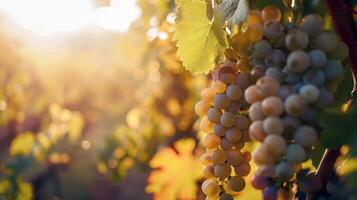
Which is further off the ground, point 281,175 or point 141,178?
point 281,175

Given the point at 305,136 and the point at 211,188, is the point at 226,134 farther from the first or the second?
the point at 305,136

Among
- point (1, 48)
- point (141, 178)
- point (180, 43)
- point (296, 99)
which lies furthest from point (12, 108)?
point (296, 99)

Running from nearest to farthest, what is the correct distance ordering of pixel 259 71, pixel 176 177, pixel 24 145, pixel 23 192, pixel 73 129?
pixel 259 71, pixel 176 177, pixel 23 192, pixel 24 145, pixel 73 129

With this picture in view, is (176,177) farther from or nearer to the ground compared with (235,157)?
nearer to the ground

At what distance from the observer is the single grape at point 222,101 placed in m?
0.77

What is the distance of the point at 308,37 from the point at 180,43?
0.30m

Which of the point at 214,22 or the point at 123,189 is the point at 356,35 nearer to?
the point at 214,22

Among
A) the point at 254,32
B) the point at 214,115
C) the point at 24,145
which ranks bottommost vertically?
the point at 24,145

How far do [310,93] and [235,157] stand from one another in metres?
0.20

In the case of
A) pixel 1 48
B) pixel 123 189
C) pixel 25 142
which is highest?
pixel 1 48

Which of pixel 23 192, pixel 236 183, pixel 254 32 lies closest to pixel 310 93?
pixel 254 32

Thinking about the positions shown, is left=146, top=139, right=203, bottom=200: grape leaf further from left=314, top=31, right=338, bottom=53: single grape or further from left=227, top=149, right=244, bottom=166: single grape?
left=314, top=31, right=338, bottom=53: single grape

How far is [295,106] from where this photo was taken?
593mm

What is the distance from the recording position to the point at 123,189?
6434 mm
